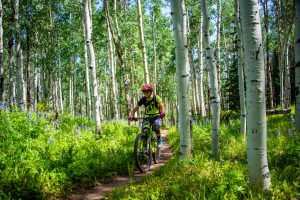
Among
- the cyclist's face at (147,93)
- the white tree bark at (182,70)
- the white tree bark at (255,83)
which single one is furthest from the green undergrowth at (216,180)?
the cyclist's face at (147,93)

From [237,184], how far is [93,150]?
4181 mm

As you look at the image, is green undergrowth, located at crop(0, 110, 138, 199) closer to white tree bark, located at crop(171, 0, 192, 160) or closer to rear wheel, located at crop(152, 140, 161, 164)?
rear wheel, located at crop(152, 140, 161, 164)

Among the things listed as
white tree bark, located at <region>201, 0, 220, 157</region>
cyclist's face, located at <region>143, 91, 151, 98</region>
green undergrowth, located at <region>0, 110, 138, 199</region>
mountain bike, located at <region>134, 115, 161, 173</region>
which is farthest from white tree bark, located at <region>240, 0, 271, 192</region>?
cyclist's face, located at <region>143, 91, 151, 98</region>

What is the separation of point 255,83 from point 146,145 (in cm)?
394

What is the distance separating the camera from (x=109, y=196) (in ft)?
16.7

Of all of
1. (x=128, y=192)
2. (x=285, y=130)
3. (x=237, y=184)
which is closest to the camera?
(x=237, y=184)

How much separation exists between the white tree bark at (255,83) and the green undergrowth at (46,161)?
2.90 m

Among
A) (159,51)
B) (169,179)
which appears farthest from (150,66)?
(169,179)

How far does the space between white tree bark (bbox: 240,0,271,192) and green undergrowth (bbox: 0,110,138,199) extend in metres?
2.90

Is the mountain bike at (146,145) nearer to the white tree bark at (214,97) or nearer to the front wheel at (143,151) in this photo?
the front wheel at (143,151)

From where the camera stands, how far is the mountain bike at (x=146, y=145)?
22.4 feet

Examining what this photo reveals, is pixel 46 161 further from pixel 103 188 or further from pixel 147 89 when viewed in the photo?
pixel 147 89

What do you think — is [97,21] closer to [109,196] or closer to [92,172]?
[92,172]

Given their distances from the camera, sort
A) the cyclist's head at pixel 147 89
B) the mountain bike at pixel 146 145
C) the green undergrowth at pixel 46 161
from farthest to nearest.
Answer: the cyclist's head at pixel 147 89
the mountain bike at pixel 146 145
the green undergrowth at pixel 46 161
